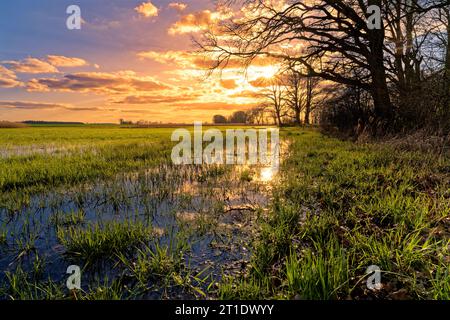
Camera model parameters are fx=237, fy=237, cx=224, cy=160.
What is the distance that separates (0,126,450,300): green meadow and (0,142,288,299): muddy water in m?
0.02

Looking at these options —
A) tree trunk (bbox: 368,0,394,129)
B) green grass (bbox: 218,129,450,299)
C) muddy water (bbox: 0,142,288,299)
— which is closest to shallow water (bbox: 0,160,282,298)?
muddy water (bbox: 0,142,288,299)

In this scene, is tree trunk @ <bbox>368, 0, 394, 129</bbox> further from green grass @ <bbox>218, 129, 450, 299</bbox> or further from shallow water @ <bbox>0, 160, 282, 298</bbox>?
shallow water @ <bbox>0, 160, 282, 298</bbox>

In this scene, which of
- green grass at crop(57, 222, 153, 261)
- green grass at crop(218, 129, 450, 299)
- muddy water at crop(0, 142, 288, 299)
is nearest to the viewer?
green grass at crop(218, 129, 450, 299)

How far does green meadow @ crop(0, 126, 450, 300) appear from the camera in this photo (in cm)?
196

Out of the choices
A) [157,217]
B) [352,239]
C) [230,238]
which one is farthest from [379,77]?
[157,217]

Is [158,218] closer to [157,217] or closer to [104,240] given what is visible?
[157,217]

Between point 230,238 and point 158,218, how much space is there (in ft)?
4.14

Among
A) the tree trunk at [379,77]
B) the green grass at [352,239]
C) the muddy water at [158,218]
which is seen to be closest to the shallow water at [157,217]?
the muddy water at [158,218]

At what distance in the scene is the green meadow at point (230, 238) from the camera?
1962 millimetres

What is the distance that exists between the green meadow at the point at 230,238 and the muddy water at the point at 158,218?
17mm

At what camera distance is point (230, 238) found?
297 centimetres

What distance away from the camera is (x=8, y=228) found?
3240 millimetres

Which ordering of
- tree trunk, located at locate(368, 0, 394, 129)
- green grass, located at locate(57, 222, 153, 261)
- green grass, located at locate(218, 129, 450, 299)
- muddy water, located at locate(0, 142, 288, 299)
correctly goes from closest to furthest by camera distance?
green grass, located at locate(218, 129, 450, 299) → muddy water, located at locate(0, 142, 288, 299) → green grass, located at locate(57, 222, 153, 261) → tree trunk, located at locate(368, 0, 394, 129)
